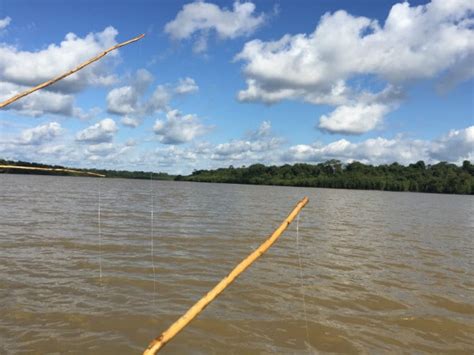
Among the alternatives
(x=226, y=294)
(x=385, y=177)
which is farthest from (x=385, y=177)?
(x=226, y=294)

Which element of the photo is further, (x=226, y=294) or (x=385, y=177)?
(x=385, y=177)

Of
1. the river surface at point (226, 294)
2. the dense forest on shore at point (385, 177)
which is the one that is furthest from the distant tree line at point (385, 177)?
the river surface at point (226, 294)

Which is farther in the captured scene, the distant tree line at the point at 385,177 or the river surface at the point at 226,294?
the distant tree line at the point at 385,177

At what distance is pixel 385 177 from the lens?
6299 inches

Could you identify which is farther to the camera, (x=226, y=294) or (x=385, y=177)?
(x=385, y=177)

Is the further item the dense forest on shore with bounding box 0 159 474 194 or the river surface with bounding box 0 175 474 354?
the dense forest on shore with bounding box 0 159 474 194

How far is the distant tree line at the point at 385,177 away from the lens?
135350mm

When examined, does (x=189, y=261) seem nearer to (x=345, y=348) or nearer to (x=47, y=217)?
(x=345, y=348)

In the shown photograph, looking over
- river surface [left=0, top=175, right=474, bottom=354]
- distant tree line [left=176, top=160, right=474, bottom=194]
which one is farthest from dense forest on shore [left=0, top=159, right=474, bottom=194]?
river surface [left=0, top=175, right=474, bottom=354]

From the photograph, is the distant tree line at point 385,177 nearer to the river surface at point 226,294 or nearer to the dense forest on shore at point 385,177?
the dense forest on shore at point 385,177

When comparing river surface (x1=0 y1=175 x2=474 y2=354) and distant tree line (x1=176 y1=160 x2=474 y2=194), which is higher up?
distant tree line (x1=176 y1=160 x2=474 y2=194)

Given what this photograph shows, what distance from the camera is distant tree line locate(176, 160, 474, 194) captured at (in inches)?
5329

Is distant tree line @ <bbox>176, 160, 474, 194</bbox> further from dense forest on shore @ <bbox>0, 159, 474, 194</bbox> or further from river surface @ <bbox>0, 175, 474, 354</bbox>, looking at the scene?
river surface @ <bbox>0, 175, 474, 354</bbox>

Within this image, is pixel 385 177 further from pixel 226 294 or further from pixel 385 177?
pixel 226 294
